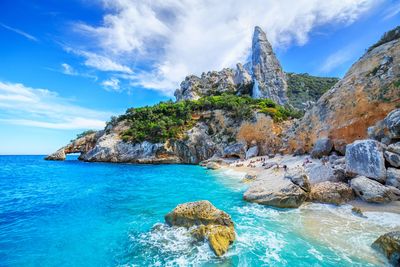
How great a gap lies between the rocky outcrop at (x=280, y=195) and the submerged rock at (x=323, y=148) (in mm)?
13234

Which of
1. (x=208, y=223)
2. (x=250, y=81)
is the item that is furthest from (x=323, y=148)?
(x=250, y=81)

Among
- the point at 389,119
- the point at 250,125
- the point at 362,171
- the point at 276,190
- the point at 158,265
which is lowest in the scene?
the point at 158,265

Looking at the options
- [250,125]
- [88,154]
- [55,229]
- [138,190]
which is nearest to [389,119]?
[138,190]

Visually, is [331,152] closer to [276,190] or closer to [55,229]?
[276,190]

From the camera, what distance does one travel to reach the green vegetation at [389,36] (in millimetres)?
26688

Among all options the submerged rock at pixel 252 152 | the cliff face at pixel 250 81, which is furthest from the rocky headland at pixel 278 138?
the cliff face at pixel 250 81

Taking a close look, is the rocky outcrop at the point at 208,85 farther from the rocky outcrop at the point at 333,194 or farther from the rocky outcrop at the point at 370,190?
the rocky outcrop at the point at 370,190

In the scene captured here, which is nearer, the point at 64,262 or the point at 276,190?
the point at 64,262

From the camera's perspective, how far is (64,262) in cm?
772

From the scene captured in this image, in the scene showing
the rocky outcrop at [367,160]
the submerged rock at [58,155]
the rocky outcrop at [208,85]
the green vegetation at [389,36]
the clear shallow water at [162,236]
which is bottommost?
the clear shallow water at [162,236]

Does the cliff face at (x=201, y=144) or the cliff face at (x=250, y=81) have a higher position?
the cliff face at (x=250, y=81)

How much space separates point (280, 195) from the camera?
13.5m

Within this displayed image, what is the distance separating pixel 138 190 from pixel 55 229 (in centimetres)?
935

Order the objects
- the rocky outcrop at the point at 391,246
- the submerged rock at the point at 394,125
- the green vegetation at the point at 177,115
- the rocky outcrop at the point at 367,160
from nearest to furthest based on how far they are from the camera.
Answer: the rocky outcrop at the point at 391,246 → the rocky outcrop at the point at 367,160 → the submerged rock at the point at 394,125 → the green vegetation at the point at 177,115
